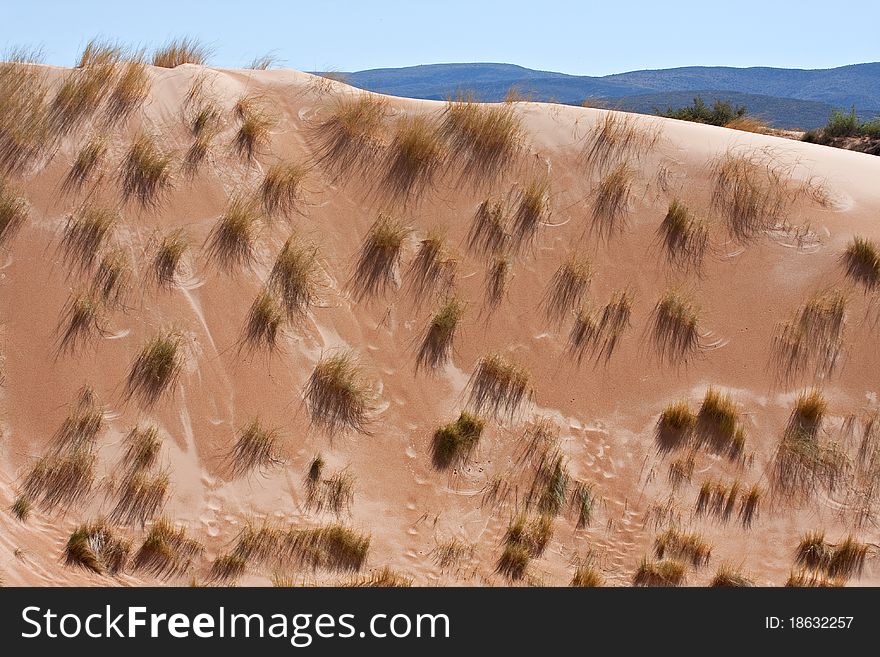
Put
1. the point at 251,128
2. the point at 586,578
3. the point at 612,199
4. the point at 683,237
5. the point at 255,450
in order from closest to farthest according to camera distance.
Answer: the point at 586,578, the point at 255,450, the point at 683,237, the point at 612,199, the point at 251,128

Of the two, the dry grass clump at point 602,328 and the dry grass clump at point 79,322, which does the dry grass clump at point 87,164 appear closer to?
the dry grass clump at point 79,322

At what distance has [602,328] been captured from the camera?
5.96 metres

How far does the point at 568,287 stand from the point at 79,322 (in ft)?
13.2

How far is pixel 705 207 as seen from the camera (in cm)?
654

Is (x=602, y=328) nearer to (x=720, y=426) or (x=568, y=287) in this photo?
(x=568, y=287)

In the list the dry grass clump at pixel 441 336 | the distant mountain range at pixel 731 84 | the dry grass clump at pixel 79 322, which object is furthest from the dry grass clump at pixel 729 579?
the distant mountain range at pixel 731 84

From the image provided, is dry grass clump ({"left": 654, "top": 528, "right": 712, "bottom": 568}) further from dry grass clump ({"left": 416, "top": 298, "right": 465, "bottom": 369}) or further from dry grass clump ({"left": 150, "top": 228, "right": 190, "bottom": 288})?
dry grass clump ({"left": 150, "top": 228, "right": 190, "bottom": 288})

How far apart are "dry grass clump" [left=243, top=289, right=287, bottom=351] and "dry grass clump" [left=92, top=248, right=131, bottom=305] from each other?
3.44 ft

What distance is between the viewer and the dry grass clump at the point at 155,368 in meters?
5.32

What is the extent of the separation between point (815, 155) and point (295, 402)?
5.72 metres

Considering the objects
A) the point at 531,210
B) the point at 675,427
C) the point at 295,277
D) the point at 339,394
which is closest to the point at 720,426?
the point at 675,427

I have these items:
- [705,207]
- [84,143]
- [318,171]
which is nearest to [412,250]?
[318,171]
